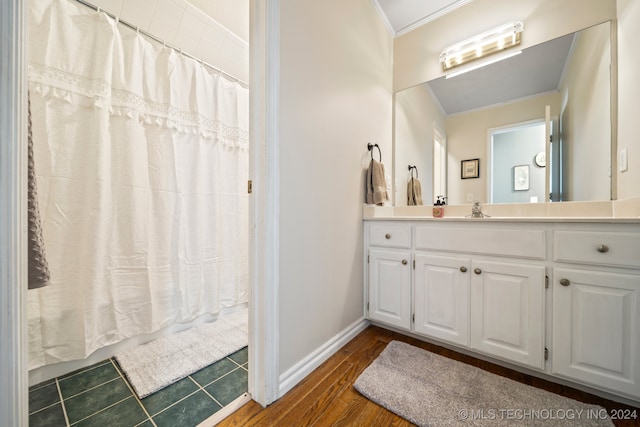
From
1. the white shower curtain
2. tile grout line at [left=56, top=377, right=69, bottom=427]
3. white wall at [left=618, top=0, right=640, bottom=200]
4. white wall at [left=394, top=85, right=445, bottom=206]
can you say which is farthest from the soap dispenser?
tile grout line at [left=56, top=377, right=69, bottom=427]

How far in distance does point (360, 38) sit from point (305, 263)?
1627 millimetres

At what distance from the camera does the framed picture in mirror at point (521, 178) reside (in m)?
1.55

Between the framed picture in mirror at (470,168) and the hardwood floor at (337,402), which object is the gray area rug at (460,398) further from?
the framed picture in mirror at (470,168)

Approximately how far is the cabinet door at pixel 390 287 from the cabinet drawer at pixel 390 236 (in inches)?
2.0

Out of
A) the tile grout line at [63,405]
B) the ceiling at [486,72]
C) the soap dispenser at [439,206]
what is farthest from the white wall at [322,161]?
the tile grout line at [63,405]

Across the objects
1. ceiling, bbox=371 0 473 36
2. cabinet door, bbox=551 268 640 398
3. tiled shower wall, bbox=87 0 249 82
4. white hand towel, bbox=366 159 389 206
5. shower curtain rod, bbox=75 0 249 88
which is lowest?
cabinet door, bbox=551 268 640 398

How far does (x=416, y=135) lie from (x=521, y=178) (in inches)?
32.4

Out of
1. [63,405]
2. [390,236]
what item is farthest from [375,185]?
[63,405]

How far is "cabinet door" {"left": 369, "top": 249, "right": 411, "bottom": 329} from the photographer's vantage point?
155 cm

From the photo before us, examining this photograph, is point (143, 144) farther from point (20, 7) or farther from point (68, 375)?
point (68, 375)

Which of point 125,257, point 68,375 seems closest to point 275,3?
point 125,257

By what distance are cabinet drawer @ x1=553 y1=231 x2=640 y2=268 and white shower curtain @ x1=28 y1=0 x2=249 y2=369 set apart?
2075 millimetres

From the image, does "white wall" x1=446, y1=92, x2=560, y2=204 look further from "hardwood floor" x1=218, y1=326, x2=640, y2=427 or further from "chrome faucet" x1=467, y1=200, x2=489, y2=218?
"hardwood floor" x1=218, y1=326, x2=640, y2=427

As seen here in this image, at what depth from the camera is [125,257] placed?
145 cm
